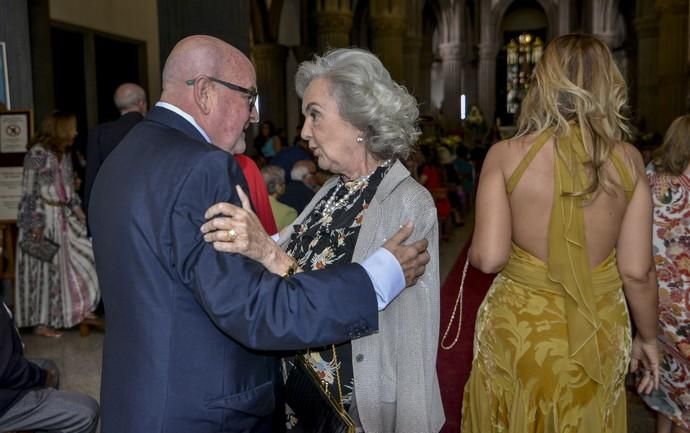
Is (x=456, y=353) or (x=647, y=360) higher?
(x=647, y=360)

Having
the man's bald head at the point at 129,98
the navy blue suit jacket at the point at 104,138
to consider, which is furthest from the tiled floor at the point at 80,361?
the man's bald head at the point at 129,98

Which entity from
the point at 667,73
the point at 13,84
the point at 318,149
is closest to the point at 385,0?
the point at 667,73

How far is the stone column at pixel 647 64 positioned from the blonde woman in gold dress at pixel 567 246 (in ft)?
55.7

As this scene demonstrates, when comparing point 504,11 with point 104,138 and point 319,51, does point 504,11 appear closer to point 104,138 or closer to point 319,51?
point 319,51

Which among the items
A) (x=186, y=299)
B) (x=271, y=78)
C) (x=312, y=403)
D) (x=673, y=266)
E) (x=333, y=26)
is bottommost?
(x=312, y=403)

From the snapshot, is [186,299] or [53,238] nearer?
[186,299]

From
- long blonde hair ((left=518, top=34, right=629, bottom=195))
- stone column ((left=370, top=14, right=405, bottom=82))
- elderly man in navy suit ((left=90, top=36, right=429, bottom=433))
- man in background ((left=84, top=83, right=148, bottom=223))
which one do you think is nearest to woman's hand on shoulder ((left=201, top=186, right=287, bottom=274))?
elderly man in navy suit ((left=90, top=36, right=429, bottom=433))

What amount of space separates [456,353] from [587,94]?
3004 mm

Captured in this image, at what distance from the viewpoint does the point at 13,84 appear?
6387 mm

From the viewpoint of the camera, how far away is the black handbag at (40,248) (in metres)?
5.15

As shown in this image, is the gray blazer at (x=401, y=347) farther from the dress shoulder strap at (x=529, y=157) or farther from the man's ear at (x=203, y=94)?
the man's ear at (x=203, y=94)

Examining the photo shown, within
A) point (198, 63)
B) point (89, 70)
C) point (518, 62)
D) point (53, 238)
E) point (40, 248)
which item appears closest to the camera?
point (198, 63)

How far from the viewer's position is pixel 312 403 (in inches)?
66.5

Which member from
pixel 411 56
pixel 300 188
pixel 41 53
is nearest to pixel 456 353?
pixel 300 188
